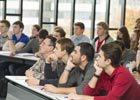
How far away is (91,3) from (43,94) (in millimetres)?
6405

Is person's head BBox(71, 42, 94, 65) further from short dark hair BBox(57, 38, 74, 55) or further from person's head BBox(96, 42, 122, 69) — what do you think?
person's head BBox(96, 42, 122, 69)

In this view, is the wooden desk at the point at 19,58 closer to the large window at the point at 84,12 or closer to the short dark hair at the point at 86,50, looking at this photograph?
the short dark hair at the point at 86,50

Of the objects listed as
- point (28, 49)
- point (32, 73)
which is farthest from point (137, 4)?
point (32, 73)

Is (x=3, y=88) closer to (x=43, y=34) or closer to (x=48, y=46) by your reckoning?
(x=43, y=34)

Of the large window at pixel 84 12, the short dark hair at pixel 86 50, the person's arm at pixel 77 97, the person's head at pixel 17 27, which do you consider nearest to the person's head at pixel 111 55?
the person's arm at pixel 77 97

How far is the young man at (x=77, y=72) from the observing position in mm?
3662

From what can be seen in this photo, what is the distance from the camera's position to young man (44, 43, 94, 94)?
12.0 feet

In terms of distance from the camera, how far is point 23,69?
691 centimetres

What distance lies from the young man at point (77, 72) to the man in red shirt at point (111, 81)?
168 millimetres

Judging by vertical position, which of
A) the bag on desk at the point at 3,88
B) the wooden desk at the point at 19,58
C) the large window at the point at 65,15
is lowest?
the bag on desk at the point at 3,88

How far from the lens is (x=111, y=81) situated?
135 inches

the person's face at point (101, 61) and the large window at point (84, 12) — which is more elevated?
the large window at point (84, 12)

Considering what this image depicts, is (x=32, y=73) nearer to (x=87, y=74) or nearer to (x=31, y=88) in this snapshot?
(x=31, y=88)

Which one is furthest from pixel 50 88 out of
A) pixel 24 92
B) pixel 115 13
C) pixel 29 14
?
pixel 115 13
